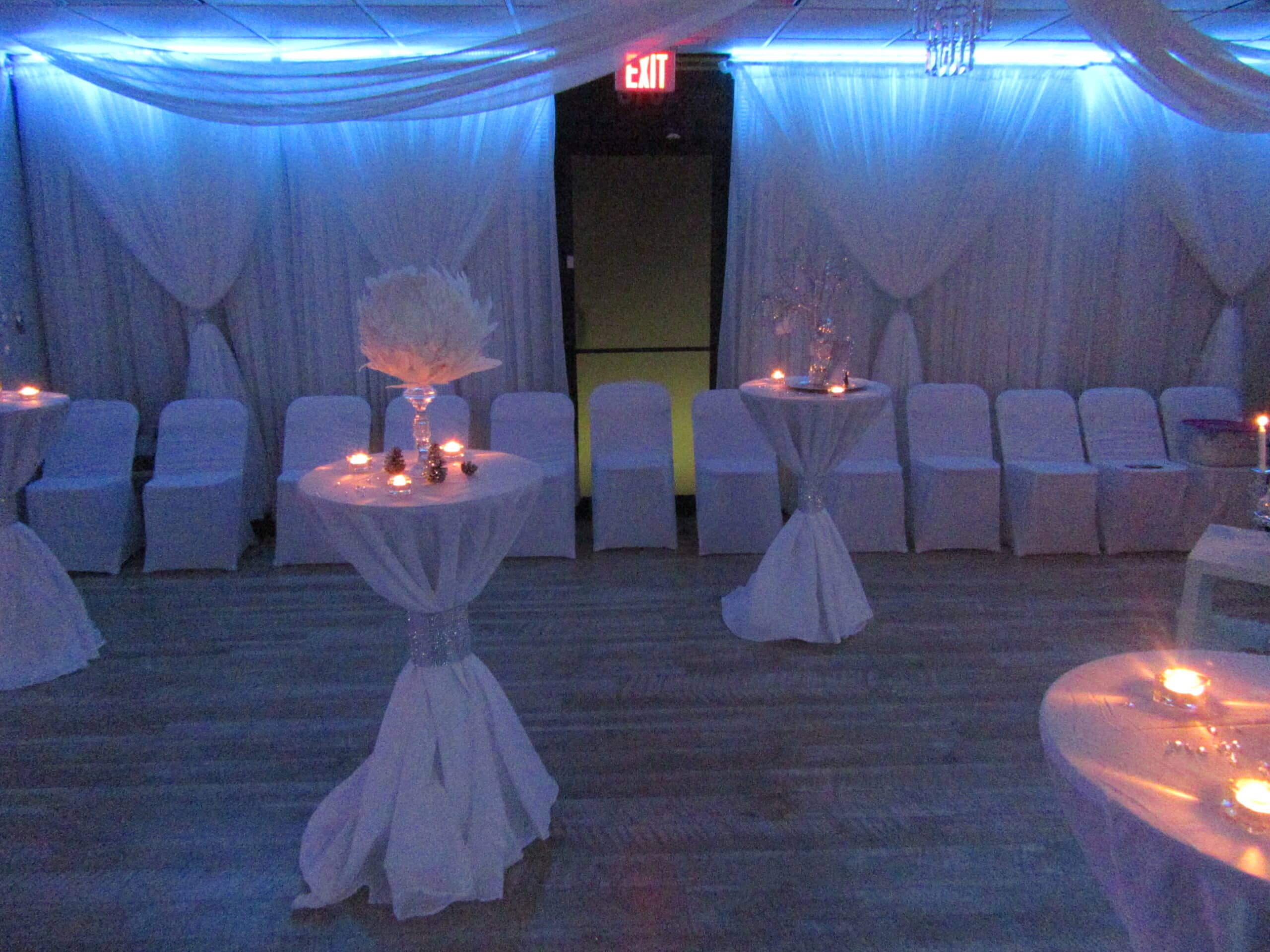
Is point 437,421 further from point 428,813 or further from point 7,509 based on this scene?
point 428,813

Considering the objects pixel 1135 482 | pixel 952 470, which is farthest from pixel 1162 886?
pixel 1135 482

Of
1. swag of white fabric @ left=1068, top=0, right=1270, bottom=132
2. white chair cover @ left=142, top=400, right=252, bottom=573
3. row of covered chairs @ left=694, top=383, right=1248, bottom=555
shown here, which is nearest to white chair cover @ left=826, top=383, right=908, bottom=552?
row of covered chairs @ left=694, top=383, right=1248, bottom=555

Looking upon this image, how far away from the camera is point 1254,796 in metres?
1.38

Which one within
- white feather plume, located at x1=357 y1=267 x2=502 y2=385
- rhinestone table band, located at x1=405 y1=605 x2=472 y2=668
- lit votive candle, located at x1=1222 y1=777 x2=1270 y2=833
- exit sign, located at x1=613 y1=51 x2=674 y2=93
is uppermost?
exit sign, located at x1=613 y1=51 x2=674 y2=93

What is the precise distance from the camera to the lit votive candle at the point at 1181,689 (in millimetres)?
1717

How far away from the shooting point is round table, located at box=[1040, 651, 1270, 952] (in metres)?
1.28

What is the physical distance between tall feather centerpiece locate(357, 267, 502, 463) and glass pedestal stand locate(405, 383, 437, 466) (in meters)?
0.07

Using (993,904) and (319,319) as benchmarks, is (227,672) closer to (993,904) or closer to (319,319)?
(319,319)

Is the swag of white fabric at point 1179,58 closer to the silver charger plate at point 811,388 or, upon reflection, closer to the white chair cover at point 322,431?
the silver charger plate at point 811,388

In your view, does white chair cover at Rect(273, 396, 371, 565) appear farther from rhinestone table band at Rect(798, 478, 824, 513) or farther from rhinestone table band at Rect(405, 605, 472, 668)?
rhinestone table band at Rect(405, 605, 472, 668)

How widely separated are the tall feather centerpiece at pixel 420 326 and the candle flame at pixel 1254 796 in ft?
6.21

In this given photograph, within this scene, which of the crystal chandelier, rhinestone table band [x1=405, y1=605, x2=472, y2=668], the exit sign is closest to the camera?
rhinestone table band [x1=405, y1=605, x2=472, y2=668]

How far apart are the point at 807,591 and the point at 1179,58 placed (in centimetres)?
241

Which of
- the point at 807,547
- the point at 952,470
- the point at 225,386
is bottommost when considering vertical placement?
the point at 807,547
